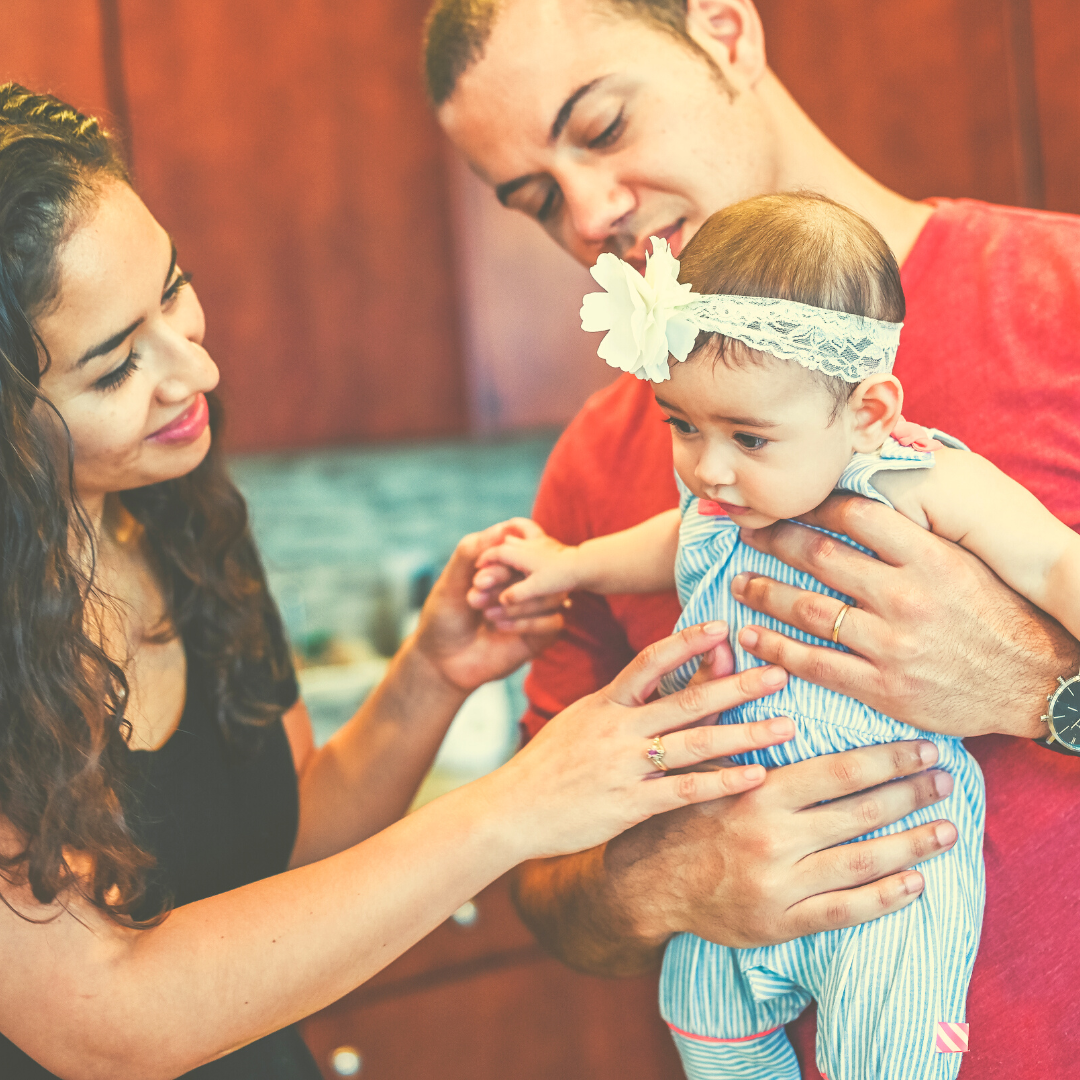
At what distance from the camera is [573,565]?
4.39ft

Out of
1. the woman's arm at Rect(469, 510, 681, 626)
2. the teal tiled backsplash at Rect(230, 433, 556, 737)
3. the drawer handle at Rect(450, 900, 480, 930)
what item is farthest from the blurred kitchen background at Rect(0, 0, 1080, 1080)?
the woman's arm at Rect(469, 510, 681, 626)

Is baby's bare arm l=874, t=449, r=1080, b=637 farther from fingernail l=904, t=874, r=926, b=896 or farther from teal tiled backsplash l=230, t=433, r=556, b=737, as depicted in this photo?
teal tiled backsplash l=230, t=433, r=556, b=737

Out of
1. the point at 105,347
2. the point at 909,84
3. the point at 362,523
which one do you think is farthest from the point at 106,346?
the point at 362,523

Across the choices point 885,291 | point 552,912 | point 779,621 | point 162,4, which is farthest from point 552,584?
point 162,4

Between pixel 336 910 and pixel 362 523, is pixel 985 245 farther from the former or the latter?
pixel 362 523

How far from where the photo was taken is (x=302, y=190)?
255cm

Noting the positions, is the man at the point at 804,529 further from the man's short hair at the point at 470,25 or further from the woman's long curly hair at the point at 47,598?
the woman's long curly hair at the point at 47,598

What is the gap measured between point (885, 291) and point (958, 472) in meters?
0.18

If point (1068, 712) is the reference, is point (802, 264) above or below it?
above

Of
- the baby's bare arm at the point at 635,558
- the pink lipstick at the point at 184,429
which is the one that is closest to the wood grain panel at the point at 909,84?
the baby's bare arm at the point at 635,558

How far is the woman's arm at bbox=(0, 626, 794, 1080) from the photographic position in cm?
103

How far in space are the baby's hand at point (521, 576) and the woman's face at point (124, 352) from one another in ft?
1.24

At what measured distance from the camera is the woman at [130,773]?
3.43 ft

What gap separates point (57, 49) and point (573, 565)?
1738 mm
